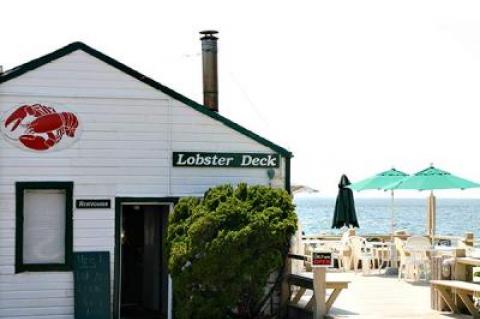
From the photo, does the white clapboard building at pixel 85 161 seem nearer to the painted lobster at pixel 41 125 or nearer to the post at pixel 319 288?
the painted lobster at pixel 41 125

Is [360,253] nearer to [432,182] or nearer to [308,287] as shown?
[432,182]

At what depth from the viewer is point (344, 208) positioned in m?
22.0

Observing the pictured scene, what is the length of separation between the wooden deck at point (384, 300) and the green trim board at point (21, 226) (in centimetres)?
395

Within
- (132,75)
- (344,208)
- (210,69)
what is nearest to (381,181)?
(344,208)

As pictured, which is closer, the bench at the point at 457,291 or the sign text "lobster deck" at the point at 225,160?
the bench at the point at 457,291

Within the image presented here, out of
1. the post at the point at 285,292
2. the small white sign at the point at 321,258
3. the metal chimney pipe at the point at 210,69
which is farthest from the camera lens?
the metal chimney pipe at the point at 210,69

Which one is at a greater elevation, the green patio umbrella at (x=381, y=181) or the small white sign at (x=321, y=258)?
the green patio umbrella at (x=381, y=181)

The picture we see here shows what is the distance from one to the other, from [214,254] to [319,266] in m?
1.60

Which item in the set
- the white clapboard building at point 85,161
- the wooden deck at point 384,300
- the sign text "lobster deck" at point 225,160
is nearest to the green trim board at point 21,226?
the white clapboard building at point 85,161

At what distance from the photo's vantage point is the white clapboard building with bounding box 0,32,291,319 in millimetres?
15547

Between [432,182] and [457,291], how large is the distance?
624cm

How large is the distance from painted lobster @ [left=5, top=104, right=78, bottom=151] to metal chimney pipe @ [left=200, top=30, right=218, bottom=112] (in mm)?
2974

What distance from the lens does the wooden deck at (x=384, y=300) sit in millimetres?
15258

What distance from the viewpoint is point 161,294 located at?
1752 centimetres
